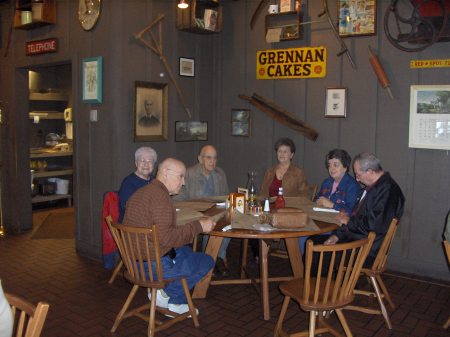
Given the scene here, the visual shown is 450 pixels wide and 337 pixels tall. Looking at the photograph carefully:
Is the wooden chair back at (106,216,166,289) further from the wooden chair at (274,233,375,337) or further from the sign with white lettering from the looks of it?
the sign with white lettering

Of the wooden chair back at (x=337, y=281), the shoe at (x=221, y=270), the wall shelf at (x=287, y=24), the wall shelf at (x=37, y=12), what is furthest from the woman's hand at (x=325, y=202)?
the wall shelf at (x=37, y=12)

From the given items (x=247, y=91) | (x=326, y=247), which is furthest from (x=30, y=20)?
(x=326, y=247)

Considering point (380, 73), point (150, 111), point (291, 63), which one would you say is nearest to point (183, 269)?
point (150, 111)

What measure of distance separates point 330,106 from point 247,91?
3.44ft

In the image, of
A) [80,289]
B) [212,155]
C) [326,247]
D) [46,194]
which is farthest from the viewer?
[46,194]

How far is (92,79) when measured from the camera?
183 inches

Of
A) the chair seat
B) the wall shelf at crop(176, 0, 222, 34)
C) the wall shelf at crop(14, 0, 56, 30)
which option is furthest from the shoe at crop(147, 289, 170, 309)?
the wall shelf at crop(14, 0, 56, 30)

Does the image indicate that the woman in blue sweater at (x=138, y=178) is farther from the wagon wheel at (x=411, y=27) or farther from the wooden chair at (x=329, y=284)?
the wagon wheel at (x=411, y=27)

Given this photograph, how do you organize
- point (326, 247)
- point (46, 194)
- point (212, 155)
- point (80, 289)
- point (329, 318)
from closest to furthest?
point (326, 247) < point (329, 318) < point (80, 289) < point (212, 155) < point (46, 194)

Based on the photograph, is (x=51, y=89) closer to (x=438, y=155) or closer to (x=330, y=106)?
(x=330, y=106)

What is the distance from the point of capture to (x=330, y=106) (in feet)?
15.4

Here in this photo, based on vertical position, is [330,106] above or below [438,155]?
above

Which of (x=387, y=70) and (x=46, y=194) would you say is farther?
(x=46, y=194)

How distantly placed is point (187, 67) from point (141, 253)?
2.80 m
